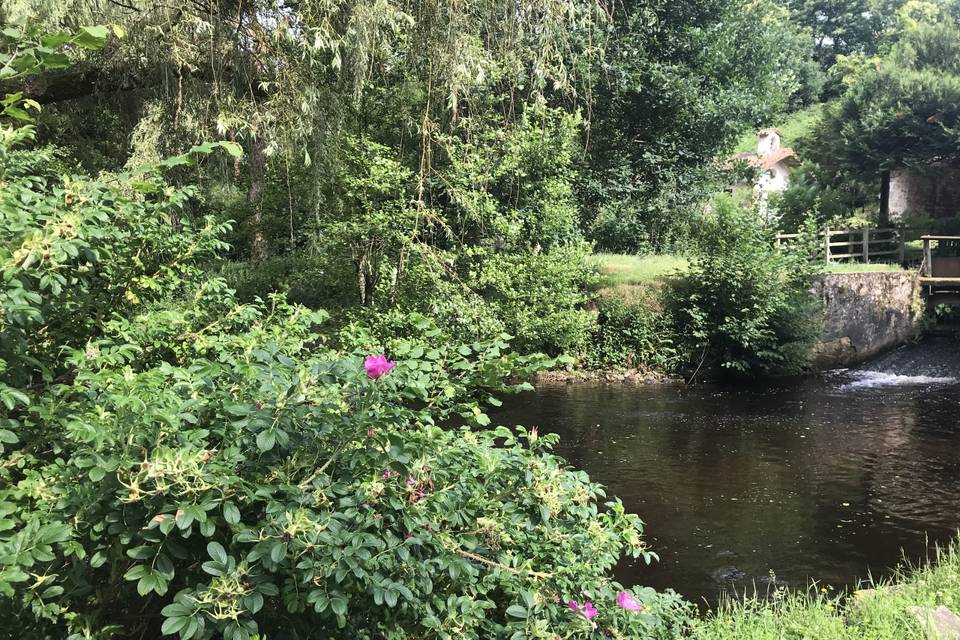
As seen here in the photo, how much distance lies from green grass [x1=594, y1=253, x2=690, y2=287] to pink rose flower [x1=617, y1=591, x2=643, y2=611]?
15002mm

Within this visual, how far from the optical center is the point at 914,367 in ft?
58.2

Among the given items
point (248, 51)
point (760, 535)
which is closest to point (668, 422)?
point (760, 535)

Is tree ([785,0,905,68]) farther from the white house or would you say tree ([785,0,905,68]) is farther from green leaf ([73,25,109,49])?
green leaf ([73,25,109,49])

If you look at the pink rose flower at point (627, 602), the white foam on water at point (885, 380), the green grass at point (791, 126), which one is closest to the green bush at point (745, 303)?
the white foam on water at point (885, 380)

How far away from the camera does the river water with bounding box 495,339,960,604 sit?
701cm

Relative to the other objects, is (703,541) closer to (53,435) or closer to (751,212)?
(53,435)

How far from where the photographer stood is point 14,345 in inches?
77.1

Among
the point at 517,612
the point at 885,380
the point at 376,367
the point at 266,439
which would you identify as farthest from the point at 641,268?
the point at 266,439

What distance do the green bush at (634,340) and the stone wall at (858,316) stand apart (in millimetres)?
3590

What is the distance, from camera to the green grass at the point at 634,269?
18.0 m

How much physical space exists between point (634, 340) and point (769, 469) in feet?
25.0

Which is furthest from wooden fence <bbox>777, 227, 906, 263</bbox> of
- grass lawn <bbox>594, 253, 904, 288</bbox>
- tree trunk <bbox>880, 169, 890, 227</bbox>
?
tree trunk <bbox>880, 169, 890, 227</bbox>

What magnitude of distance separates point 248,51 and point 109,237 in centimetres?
318

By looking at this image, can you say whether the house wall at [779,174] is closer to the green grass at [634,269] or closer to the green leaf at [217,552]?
the green grass at [634,269]
